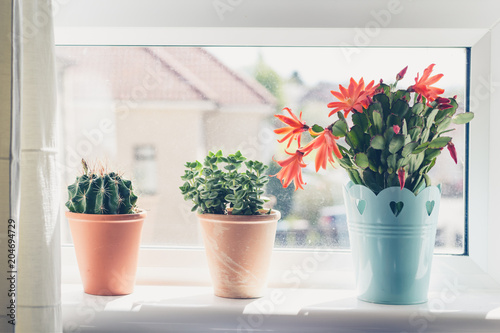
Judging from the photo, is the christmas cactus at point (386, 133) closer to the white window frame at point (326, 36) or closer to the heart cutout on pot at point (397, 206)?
the heart cutout on pot at point (397, 206)

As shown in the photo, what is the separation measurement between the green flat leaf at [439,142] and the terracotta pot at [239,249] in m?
0.36

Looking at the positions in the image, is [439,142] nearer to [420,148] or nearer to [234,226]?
[420,148]

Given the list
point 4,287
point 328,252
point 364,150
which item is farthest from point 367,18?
point 4,287

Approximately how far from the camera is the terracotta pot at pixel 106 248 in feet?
3.43

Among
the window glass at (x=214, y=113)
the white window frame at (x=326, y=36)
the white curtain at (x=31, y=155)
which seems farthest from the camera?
the window glass at (x=214, y=113)

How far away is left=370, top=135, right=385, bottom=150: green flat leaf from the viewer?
94cm

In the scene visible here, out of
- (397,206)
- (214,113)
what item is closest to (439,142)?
(397,206)

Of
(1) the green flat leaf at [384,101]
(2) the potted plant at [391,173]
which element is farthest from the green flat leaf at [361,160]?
(1) the green flat leaf at [384,101]

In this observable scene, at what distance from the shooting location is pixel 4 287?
85cm

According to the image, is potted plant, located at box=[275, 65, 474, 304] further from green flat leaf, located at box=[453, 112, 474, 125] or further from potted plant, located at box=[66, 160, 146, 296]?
potted plant, located at box=[66, 160, 146, 296]

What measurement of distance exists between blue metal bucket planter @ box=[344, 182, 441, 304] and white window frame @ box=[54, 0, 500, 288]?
0.21 meters

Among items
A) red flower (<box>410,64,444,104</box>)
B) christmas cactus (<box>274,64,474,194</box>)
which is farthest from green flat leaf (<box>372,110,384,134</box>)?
red flower (<box>410,64,444,104</box>)

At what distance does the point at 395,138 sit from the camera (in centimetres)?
93

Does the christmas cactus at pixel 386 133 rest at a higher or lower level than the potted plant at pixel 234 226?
higher
